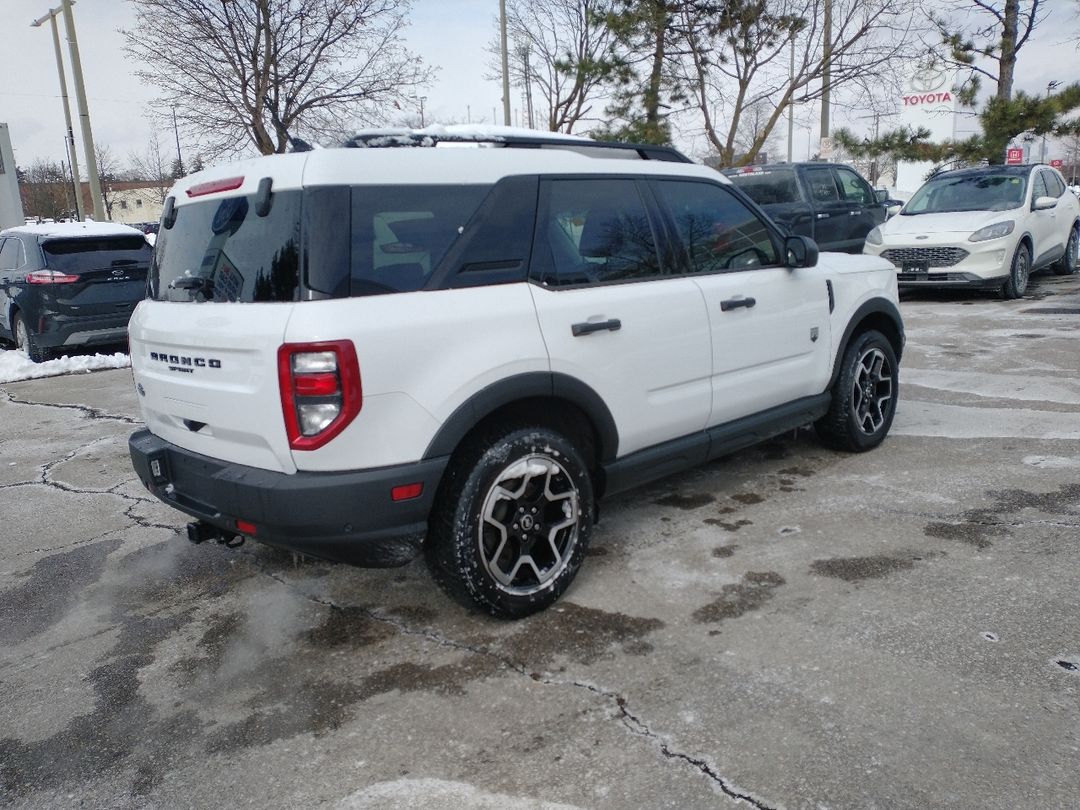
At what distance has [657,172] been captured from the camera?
3963 millimetres

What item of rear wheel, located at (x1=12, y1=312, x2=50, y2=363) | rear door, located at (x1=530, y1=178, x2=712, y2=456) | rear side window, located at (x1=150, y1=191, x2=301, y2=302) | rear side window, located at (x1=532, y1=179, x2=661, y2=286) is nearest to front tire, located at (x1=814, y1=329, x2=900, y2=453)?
rear door, located at (x1=530, y1=178, x2=712, y2=456)

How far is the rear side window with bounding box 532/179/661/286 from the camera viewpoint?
11.1ft

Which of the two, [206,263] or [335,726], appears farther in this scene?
[206,263]

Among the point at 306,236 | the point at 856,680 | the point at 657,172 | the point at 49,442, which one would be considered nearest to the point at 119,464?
the point at 49,442

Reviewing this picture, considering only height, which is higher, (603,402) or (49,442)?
(603,402)

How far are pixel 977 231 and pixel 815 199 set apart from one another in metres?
2.46

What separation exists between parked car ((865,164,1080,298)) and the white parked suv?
26.2ft

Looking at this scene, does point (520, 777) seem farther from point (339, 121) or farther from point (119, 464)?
point (339, 121)

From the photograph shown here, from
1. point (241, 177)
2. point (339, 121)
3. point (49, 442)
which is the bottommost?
point (49, 442)

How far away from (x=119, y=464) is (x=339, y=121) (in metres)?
13.1

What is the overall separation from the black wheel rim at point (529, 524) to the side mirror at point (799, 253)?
1.95 metres

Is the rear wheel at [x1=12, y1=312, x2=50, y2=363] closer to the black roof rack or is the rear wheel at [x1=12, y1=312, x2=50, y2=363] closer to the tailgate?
the tailgate

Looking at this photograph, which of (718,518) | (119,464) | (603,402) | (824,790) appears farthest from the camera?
(119,464)

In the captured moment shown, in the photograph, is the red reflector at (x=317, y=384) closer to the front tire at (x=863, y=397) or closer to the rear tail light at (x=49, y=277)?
the front tire at (x=863, y=397)
